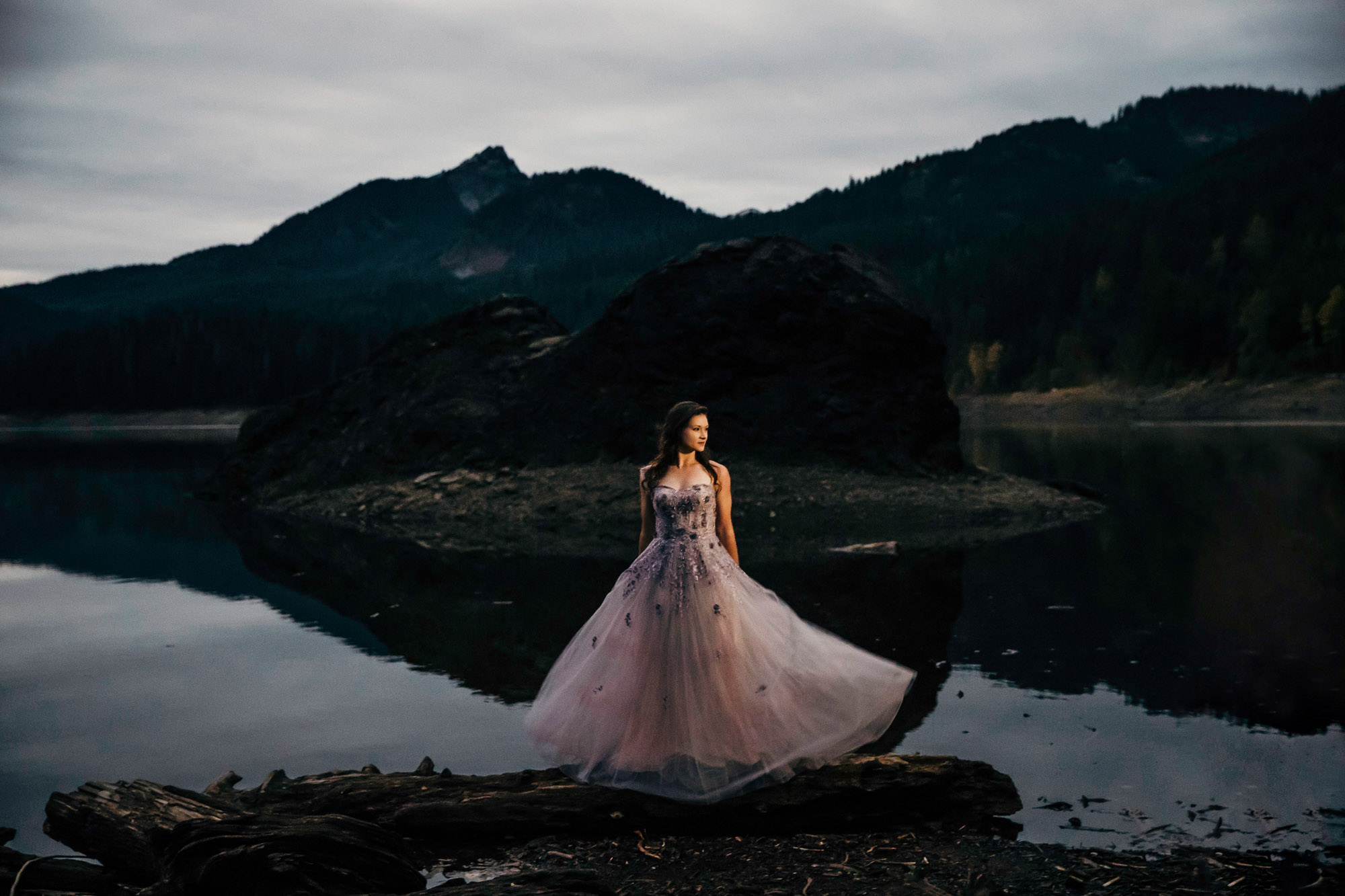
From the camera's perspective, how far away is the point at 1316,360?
88125 millimetres

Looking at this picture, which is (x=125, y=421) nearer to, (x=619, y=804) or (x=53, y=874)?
(x=53, y=874)

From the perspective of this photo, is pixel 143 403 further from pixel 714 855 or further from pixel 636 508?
pixel 714 855

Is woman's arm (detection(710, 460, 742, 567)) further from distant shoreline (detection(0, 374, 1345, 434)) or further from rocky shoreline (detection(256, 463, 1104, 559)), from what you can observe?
distant shoreline (detection(0, 374, 1345, 434))

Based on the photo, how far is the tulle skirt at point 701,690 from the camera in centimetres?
690

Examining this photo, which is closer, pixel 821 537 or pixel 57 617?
pixel 57 617

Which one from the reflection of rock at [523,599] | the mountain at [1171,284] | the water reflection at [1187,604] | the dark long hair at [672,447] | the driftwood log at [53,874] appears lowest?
the water reflection at [1187,604]

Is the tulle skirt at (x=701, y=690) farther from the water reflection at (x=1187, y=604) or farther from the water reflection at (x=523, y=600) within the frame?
the water reflection at (x=1187, y=604)

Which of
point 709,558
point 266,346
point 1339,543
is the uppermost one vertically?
point 266,346

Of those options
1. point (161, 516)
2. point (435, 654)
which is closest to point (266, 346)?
point (161, 516)

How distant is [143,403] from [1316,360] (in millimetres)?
132657

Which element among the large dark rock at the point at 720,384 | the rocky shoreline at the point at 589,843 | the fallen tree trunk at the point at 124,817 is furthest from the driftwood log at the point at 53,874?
the large dark rock at the point at 720,384

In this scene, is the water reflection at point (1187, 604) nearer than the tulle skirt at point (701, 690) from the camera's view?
No

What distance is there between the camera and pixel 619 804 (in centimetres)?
677

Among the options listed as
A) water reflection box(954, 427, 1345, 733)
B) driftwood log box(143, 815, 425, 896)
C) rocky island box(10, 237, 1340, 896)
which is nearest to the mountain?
water reflection box(954, 427, 1345, 733)
